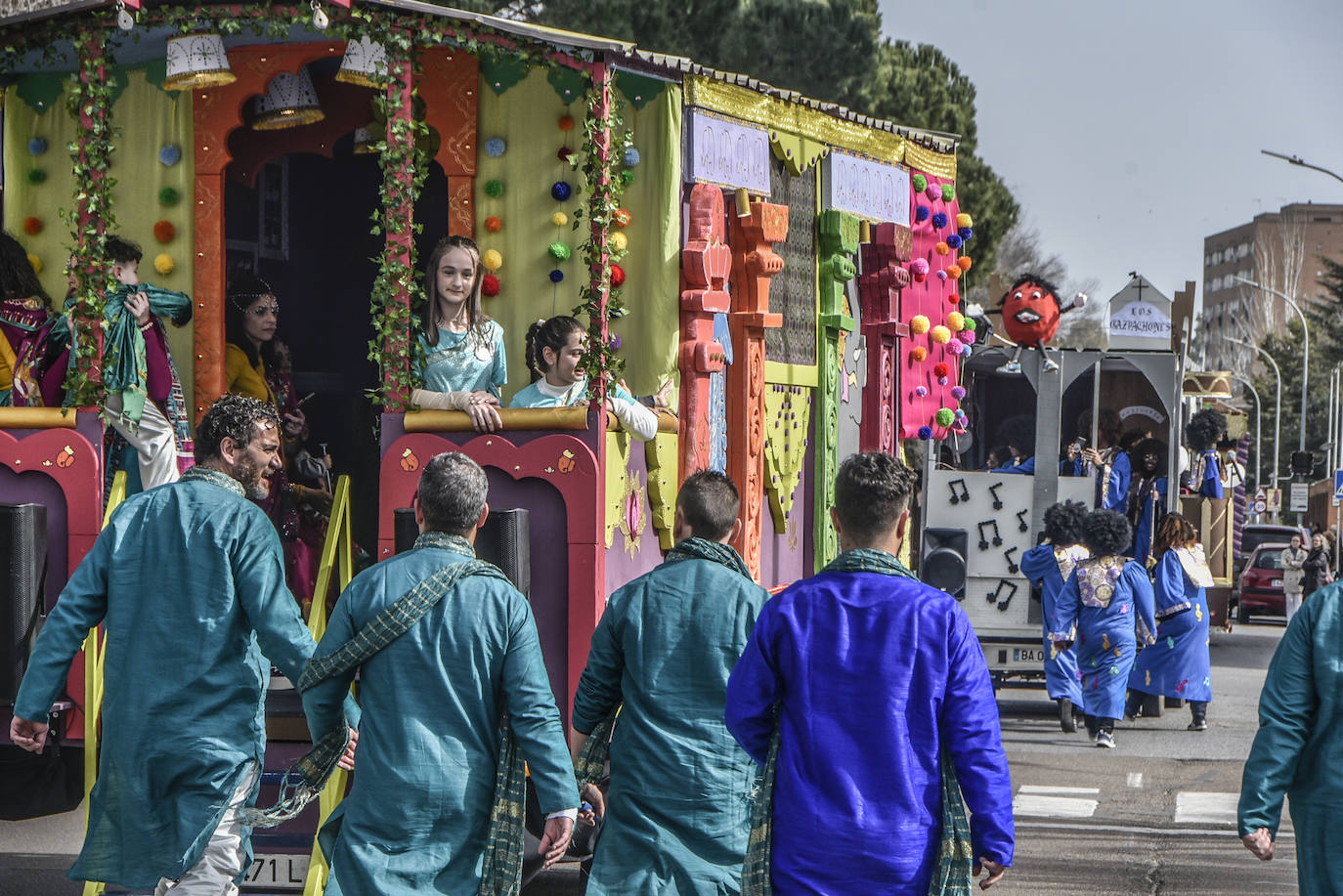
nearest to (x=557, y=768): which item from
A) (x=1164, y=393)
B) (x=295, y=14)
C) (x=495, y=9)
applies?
(x=295, y=14)

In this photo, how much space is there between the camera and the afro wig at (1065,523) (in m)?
14.3

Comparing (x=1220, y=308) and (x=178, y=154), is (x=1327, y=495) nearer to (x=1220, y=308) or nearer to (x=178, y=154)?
(x=178, y=154)

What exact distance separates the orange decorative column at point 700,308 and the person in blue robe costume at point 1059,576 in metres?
6.04

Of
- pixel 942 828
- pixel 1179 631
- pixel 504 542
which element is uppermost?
pixel 504 542

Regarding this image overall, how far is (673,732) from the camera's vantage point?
5.35 meters

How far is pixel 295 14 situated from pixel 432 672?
363 cm

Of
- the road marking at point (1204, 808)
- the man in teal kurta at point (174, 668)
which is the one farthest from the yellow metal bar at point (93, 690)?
the road marking at point (1204, 808)

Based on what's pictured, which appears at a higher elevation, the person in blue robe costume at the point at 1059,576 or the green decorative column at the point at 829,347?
the green decorative column at the point at 829,347

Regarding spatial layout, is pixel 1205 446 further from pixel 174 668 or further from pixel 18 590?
pixel 174 668

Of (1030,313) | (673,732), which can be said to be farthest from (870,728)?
(1030,313)

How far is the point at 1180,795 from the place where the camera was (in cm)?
1119

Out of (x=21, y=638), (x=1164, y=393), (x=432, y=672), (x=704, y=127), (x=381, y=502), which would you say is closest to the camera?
(x=432, y=672)

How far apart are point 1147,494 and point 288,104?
1094cm

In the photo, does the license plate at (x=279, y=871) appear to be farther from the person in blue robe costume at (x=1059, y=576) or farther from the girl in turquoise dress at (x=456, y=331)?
the person in blue robe costume at (x=1059, y=576)
